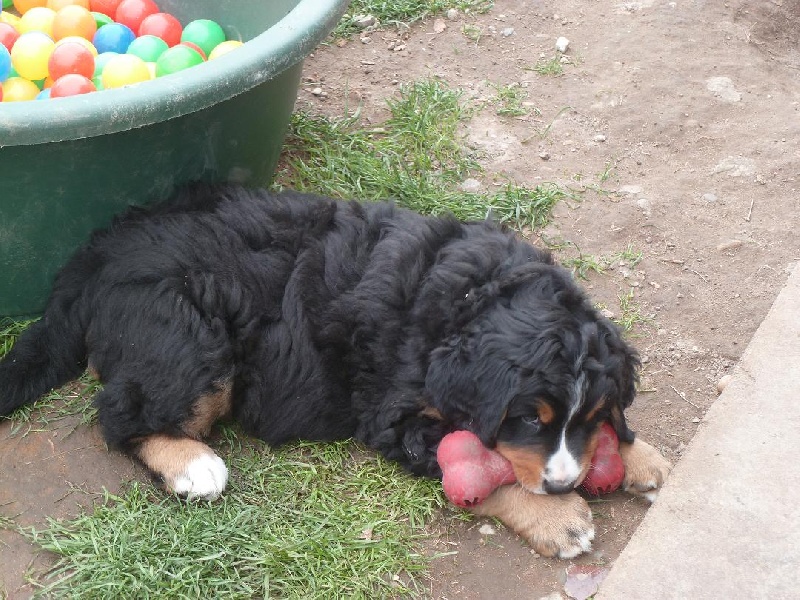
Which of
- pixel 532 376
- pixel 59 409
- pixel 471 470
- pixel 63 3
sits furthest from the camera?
pixel 63 3

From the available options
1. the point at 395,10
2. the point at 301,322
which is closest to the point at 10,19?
the point at 395,10

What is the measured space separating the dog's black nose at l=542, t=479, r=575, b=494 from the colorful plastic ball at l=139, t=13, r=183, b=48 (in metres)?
2.80

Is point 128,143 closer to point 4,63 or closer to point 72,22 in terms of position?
point 4,63

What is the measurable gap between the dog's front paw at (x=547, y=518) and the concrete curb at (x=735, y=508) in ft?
1.43

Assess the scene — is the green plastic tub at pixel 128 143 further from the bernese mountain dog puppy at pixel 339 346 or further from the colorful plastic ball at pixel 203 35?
the colorful plastic ball at pixel 203 35

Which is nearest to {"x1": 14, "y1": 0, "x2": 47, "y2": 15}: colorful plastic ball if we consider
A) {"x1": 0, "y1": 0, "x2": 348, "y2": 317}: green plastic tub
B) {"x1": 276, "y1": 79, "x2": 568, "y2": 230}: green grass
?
{"x1": 276, "y1": 79, "x2": 568, "y2": 230}: green grass

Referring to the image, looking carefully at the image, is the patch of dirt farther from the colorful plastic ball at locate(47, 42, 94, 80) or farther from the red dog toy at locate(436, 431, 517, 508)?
the colorful plastic ball at locate(47, 42, 94, 80)

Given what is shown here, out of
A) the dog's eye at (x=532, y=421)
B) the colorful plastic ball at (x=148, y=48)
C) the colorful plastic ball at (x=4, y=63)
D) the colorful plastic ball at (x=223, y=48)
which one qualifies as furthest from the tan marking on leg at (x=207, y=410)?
the colorful plastic ball at (x=4, y=63)

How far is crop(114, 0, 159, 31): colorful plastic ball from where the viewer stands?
4.52 m

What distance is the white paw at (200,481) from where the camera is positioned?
3115 millimetres

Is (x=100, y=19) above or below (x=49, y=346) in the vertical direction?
above

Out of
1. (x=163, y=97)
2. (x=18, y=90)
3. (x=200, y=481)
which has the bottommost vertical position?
(x=200, y=481)

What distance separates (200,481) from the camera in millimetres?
3127

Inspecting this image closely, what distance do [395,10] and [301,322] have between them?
10.2 ft
